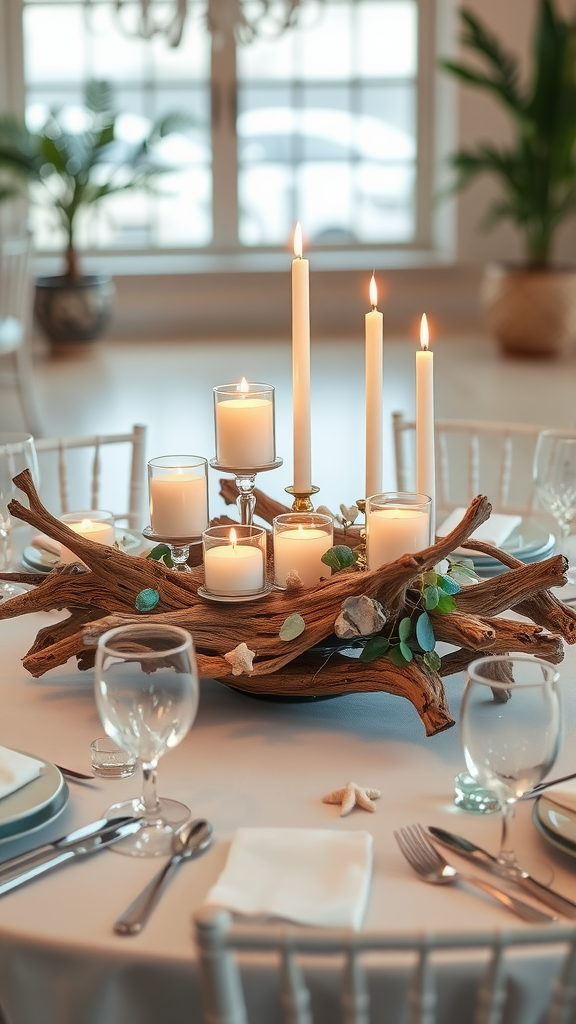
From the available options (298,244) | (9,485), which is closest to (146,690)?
(298,244)

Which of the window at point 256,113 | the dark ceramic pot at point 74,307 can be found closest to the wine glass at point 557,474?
the dark ceramic pot at point 74,307

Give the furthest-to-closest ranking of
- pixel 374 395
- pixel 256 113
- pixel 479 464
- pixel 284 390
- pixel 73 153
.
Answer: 1. pixel 256 113
2. pixel 73 153
3. pixel 284 390
4. pixel 479 464
5. pixel 374 395

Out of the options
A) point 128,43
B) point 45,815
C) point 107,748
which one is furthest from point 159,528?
point 128,43

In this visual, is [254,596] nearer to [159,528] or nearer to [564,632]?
[159,528]

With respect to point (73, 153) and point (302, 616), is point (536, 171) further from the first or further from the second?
point (302, 616)

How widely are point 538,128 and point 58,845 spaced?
570 cm

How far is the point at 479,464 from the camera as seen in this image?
4508mm

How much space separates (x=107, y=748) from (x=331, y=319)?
6330 millimetres

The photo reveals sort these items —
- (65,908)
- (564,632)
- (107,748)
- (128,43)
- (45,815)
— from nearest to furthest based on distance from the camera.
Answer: (65,908) < (45,815) < (107,748) < (564,632) < (128,43)

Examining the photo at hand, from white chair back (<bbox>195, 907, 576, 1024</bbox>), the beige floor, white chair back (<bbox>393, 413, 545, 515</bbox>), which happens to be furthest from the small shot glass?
the beige floor

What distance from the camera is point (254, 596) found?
128 cm

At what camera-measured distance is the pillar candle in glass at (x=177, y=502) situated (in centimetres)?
141

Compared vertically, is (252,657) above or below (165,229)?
below

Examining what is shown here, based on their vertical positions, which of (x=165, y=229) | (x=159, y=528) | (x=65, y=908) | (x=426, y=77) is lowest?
(x=65, y=908)
